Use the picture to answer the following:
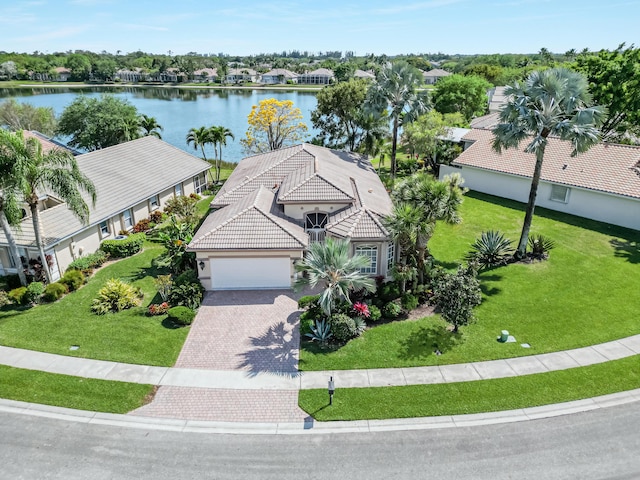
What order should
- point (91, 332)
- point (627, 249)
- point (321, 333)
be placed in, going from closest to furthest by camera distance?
point (321, 333) < point (91, 332) < point (627, 249)

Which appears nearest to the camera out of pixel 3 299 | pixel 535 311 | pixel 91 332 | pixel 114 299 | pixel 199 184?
pixel 91 332

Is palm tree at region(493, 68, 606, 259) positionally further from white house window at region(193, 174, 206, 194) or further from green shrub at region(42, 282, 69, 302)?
white house window at region(193, 174, 206, 194)

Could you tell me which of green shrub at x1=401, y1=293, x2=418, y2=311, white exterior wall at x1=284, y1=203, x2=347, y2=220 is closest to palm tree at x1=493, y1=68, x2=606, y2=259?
green shrub at x1=401, y1=293, x2=418, y2=311

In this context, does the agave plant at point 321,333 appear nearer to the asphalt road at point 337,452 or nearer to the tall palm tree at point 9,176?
the asphalt road at point 337,452

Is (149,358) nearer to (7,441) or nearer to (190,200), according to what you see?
(7,441)

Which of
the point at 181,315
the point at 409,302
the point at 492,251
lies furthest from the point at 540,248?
the point at 181,315

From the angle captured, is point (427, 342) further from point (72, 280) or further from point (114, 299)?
Result: point (72, 280)

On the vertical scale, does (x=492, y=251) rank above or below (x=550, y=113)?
below

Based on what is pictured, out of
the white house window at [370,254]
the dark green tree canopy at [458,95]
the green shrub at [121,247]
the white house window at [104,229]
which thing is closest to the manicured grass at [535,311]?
the white house window at [370,254]
